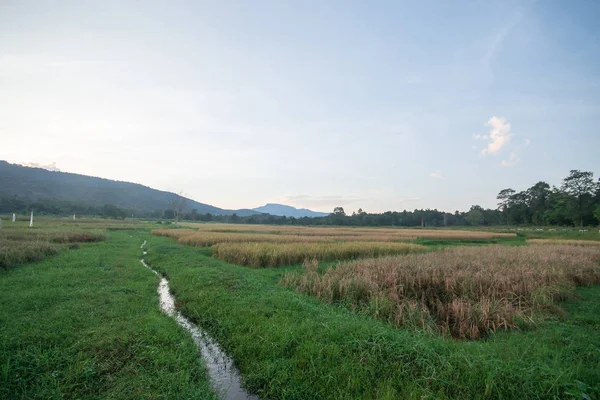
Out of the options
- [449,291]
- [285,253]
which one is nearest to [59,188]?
[285,253]

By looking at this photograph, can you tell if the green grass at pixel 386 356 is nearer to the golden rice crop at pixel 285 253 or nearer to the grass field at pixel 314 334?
the grass field at pixel 314 334

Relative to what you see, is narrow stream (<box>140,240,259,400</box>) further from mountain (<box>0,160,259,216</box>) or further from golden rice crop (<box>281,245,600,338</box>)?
mountain (<box>0,160,259,216</box>)

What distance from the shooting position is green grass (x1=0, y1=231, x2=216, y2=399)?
4.84 meters

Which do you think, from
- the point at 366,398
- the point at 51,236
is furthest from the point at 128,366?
the point at 51,236

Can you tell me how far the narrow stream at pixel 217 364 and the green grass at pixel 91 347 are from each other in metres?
0.27

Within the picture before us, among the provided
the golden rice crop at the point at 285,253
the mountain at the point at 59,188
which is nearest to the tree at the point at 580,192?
the golden rice crop at the point at 285,253

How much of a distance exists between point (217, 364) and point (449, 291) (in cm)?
818

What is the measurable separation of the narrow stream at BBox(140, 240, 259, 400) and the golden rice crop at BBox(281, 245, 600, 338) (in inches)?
165

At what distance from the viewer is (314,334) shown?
21.7ft

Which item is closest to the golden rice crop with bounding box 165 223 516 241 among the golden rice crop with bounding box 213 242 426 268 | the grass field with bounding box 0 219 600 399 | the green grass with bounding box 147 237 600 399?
the golden rice crop with bounding box 213 242 426 268

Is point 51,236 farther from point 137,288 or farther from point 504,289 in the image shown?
point 504,289

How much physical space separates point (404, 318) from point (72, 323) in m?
8.73

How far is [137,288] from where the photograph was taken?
10.9 meters

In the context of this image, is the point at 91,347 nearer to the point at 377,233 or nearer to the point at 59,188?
the point at 377,233
